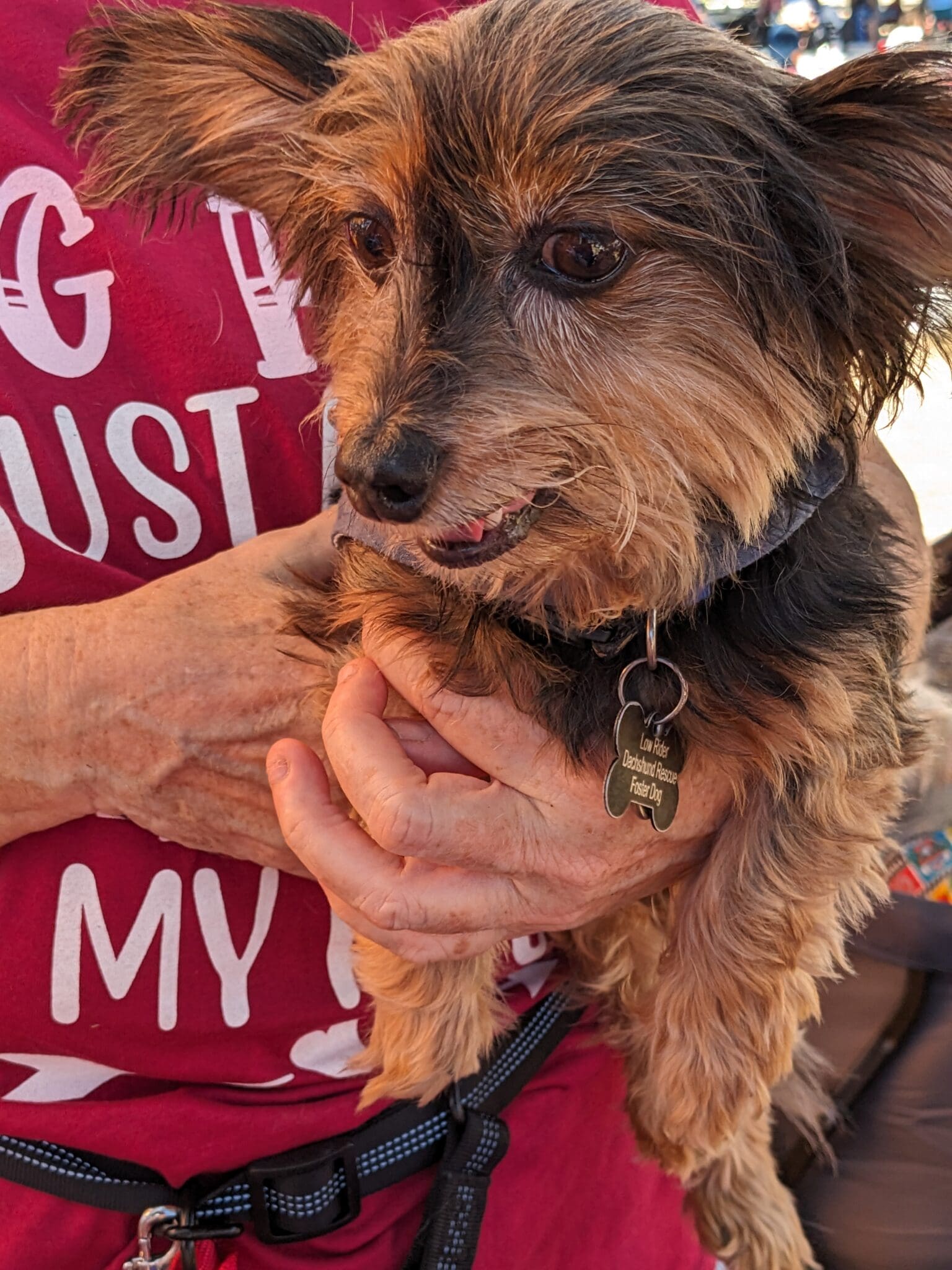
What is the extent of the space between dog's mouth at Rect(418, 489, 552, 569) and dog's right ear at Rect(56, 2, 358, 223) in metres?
0.43

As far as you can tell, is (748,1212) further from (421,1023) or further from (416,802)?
(416,802)

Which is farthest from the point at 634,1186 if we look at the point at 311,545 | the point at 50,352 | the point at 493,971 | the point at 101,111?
the point at 101,111

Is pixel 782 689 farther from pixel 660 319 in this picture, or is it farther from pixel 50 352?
pixel 50 352

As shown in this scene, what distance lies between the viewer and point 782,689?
998 mm

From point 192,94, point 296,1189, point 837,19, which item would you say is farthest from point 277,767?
point 837,19

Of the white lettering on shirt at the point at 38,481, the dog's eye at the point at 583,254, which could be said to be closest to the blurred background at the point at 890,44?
the dog's eye at the point at 583,254

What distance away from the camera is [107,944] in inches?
42.1

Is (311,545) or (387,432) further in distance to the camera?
(311,545)

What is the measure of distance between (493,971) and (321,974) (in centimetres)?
22

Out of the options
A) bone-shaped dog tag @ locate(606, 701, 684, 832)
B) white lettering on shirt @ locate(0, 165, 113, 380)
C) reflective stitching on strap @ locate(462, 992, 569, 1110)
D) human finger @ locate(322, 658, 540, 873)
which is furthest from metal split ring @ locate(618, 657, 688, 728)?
white lettering on shirt @ locate(0, 165, 113, 380)

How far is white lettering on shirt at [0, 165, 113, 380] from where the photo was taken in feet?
3.60

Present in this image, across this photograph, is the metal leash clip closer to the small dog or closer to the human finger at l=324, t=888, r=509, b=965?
the small dog

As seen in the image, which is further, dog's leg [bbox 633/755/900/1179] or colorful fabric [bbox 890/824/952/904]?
colorful fabric [bbox 890/824/952/904]

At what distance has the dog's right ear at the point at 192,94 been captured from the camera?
1.04m
